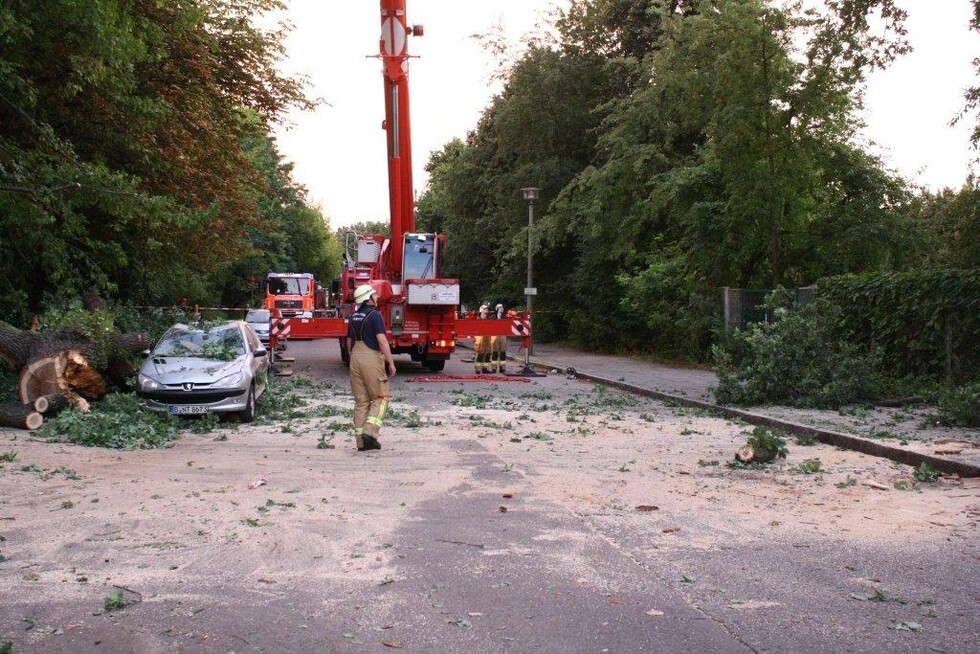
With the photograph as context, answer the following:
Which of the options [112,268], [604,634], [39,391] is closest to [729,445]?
[604,634]

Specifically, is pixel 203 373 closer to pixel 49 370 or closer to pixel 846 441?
pixel 49 370

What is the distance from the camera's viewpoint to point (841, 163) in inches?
793

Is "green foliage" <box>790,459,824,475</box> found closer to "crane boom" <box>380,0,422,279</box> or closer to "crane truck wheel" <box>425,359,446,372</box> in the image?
"crane boom" <box>380,0,422,279</box>

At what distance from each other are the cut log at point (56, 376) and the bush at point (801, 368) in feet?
31.6

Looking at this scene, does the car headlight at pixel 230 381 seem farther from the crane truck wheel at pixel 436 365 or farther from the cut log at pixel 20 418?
the crane truck wheel at pixel 436 365

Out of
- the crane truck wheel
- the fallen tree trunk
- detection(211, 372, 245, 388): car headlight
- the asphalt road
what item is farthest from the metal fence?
the asphalt road

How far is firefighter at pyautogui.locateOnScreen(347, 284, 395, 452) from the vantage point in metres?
11.1

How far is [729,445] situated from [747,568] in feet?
18.8

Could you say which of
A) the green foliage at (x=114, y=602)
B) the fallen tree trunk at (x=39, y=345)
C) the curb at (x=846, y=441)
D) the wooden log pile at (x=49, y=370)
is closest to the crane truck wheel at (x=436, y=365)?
the curb at (x=846, y=441)

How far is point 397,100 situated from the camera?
20703mm

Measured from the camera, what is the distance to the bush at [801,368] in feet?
48.9

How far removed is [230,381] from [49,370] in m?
2.37

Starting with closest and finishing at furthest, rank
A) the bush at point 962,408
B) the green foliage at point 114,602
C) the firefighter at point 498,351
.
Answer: the green foliage at point 114,602
the bush at point 962,408
the firefighter at point 498,351

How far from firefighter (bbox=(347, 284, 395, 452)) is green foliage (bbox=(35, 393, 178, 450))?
239 cm
